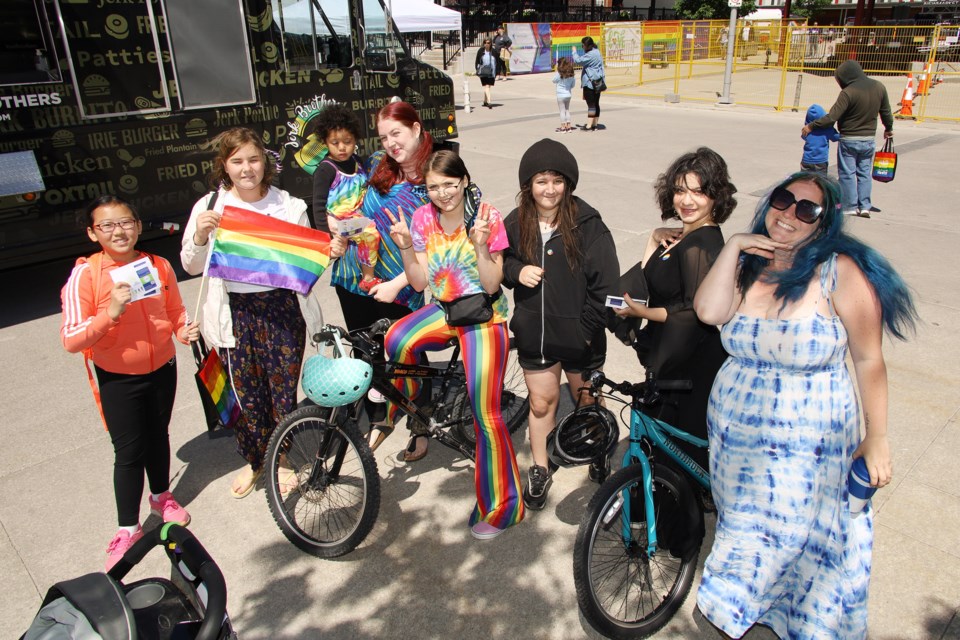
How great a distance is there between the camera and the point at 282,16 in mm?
7438

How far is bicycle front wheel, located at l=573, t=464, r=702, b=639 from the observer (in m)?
2.73

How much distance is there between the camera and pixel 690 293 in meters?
3.05

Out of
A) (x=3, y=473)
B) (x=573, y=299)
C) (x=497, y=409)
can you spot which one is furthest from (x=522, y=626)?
(x=3, y=473)

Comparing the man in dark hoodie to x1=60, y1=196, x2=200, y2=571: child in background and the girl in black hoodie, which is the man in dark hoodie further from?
x1=60, y1=196, x2=200, y2=571: child in background

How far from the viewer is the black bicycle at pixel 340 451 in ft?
10.6

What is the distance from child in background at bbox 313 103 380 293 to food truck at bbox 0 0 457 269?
5.65ft

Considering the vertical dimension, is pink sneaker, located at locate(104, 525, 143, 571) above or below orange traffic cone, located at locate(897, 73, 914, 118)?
below

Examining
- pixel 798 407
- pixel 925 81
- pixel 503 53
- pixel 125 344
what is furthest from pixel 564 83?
pixel 503 53

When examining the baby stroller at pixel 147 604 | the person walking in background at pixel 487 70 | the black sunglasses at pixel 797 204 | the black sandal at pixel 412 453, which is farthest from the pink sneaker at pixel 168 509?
the person walking in background at pixel 487 70

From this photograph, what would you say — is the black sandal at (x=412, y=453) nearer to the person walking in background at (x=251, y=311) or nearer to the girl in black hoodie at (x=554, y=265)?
the person walking in background at (x=251, y=311)

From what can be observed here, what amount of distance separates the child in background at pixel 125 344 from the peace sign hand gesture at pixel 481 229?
141 cm

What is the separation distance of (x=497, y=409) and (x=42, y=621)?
6.52 ft

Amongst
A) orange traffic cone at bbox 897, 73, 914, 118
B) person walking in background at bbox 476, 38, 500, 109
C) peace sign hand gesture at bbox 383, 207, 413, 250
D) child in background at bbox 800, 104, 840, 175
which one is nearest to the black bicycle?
peace sign hand gesture at bbox 383, 207, 413, 250

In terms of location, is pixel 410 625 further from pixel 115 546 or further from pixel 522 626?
pixel 115 546
